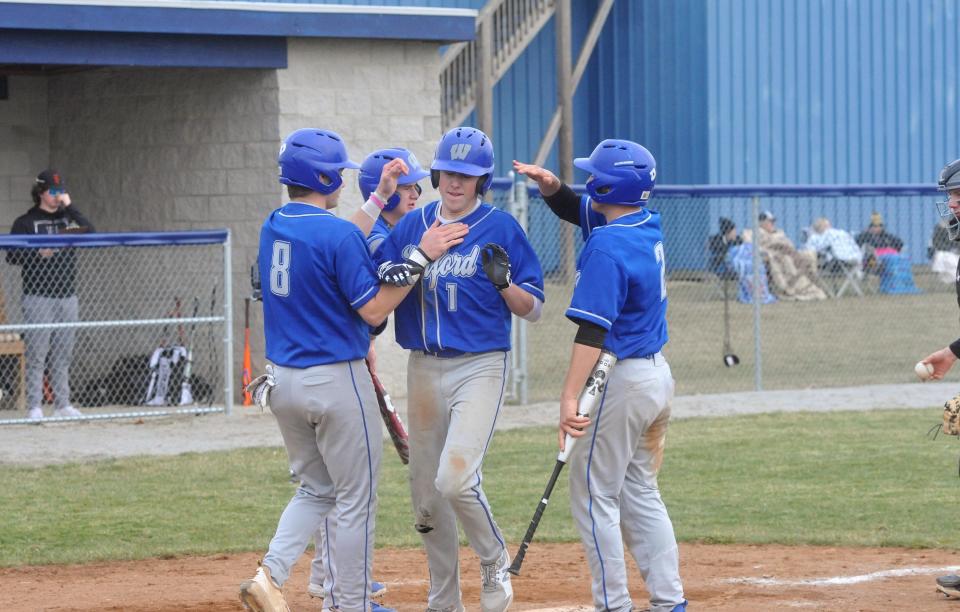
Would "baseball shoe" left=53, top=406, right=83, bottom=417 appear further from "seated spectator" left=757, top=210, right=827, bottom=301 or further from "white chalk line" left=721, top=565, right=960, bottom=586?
"seated spectator" left=757, top=210, right=827, bottom=301

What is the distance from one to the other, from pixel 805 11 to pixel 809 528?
18.1 metres

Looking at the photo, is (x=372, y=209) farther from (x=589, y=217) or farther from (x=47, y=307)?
(x=47, y=307)

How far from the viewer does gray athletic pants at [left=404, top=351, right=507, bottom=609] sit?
18.8 ft

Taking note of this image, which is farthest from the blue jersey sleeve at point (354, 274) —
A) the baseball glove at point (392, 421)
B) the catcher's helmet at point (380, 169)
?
the baseball glove at point (392, 421)

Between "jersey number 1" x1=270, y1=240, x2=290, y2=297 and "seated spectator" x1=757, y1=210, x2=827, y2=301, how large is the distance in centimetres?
1249

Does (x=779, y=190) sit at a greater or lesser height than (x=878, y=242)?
greater

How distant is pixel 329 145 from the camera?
573 centimetres

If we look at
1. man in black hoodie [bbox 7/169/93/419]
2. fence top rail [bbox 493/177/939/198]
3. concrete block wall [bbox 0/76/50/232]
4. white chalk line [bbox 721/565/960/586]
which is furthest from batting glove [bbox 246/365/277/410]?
concrete block wall [bbox 0/76/50/232]

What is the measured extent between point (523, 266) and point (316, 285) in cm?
82

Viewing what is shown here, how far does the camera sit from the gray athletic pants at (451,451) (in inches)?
226

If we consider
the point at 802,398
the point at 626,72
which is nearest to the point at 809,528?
the point at 802,398

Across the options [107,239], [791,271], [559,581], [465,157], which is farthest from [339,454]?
[791,271]

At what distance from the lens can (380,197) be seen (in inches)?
239

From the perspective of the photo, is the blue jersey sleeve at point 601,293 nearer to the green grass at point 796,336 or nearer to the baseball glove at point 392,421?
the baseball glove at point 392,421
